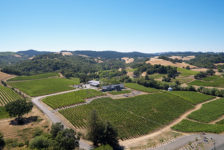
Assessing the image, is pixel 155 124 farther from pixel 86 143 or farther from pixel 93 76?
pixel 93 76

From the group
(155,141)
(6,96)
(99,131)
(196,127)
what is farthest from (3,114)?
(196,127)

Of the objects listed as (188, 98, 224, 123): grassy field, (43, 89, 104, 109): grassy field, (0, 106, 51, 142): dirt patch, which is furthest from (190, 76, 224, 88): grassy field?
(0, 106, 51, 142): dirt patch

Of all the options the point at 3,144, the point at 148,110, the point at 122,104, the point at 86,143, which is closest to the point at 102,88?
the point at 122,104

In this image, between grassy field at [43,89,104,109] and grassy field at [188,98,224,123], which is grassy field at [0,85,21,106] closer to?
grassy field at [43,89,104,109]

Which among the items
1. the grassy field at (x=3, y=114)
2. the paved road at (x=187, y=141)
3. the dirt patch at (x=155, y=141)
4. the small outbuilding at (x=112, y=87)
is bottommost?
the dirt patch at (x=155, y=141)

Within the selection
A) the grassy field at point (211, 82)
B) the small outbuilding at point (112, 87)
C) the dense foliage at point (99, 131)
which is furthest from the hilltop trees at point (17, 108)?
the grassy field at point (211, 82)

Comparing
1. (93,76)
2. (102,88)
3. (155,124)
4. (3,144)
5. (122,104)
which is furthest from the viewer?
(93,76)

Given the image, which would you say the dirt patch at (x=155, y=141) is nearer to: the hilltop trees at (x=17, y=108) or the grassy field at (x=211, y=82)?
the hilltop trees at (x=17, y=108)
